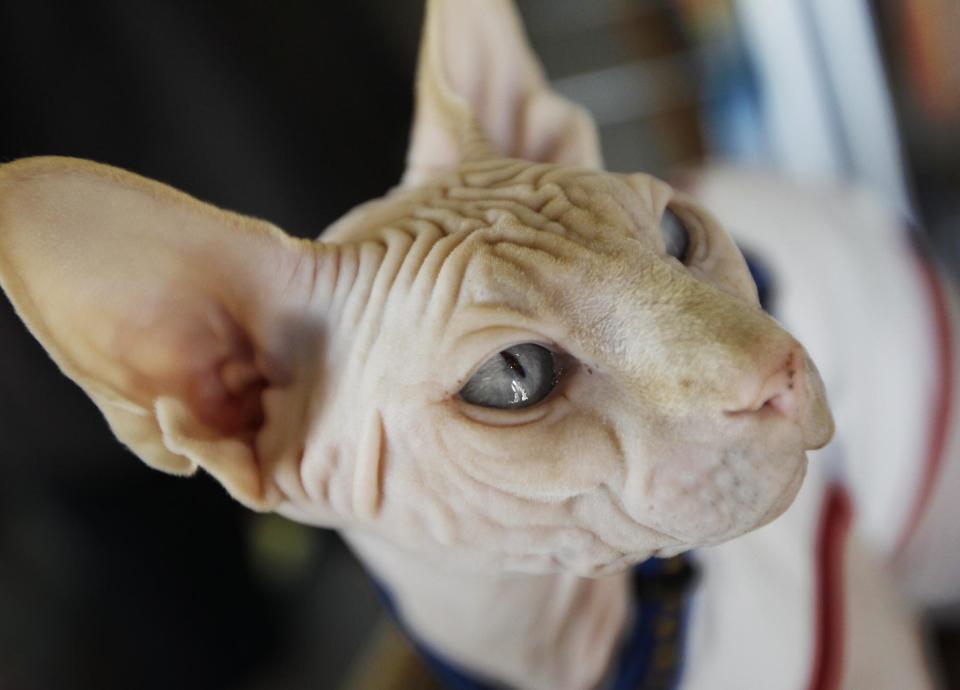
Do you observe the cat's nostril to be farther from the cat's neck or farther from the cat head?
the cat's neck

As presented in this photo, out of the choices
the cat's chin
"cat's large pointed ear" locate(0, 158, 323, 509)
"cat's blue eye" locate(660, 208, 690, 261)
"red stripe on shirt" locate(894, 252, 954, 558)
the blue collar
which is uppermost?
"cat's large pointed ear" locate(0, 158, 323, 509)

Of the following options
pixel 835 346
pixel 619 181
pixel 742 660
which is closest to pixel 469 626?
pixel 742 660

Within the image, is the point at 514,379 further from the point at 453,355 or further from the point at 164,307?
Result: the point at 164,307

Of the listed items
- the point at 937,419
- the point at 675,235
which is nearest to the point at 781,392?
the point at 675,235

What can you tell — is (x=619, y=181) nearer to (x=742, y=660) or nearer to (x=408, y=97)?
(x=742, y=660)

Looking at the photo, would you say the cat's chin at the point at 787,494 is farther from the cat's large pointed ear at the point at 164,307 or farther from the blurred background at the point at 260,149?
the blurred background at the point at 260,149

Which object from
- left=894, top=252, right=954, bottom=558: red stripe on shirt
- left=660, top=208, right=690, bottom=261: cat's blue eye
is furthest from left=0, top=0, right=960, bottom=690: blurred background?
left=660, top=208, right=690, bottom=261: cat's blue eye
